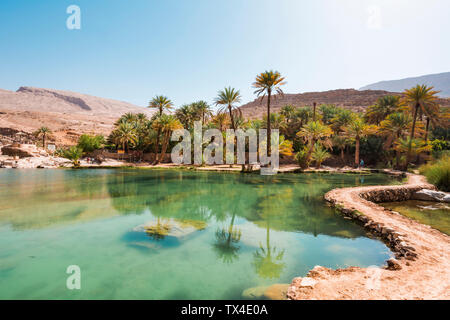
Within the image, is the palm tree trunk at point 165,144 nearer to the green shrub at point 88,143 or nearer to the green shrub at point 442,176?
the green shrub at point 88,143

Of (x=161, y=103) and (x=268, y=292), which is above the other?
→ (x=161, y=103)

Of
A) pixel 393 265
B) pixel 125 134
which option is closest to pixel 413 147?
pixel 393 265

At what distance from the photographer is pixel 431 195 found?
43.3 feet

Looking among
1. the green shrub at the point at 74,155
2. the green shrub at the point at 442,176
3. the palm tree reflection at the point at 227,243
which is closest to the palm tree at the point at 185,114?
the green shrub at the point at 74,155

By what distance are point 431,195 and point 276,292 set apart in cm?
1407

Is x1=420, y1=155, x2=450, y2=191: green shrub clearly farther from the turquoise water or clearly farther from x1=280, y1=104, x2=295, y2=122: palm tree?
x1=280, y1=104, x2=295, y2=122: palm tree

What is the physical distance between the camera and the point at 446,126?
37.2 metres

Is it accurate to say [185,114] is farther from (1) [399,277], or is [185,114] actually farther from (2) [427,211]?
(1) [399,277]

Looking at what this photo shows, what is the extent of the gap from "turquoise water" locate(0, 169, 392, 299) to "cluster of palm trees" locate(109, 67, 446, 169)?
62.8 ft
